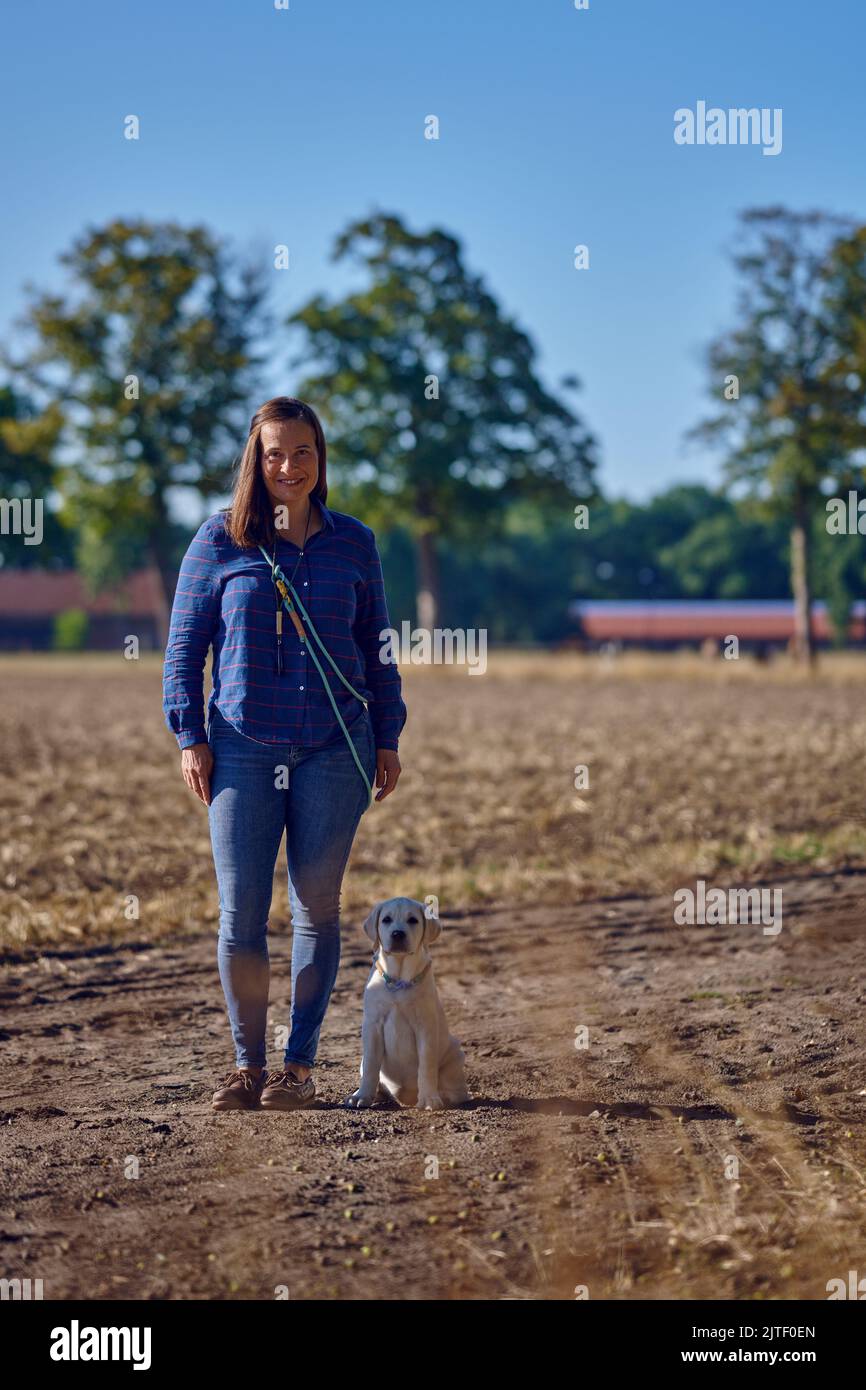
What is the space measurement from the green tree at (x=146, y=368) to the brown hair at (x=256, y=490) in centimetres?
3869

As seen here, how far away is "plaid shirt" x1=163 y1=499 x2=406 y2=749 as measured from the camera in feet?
15.4

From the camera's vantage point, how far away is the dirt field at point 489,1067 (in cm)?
357

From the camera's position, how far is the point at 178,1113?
15.5 feet

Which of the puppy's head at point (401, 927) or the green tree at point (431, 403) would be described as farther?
the green tree at point (431, 403)

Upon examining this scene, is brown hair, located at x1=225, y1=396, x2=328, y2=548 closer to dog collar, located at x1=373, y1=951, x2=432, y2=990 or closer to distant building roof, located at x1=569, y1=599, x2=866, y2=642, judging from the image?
dog collar, located at x1=373, y1=951, x2=432, y2=990

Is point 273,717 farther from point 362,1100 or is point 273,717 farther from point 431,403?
point 431,403

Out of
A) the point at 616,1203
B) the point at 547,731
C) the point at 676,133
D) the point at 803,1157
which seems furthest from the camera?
the point at 547,731

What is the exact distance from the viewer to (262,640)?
4715 millimetres

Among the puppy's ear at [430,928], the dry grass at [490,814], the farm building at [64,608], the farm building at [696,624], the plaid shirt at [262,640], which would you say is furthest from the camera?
the farm building at [696,624]

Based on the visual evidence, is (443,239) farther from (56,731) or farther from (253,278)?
(56,731)

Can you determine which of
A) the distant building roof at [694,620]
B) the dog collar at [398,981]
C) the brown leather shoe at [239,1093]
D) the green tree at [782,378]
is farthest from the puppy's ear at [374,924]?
the distant building roof at [694,620]

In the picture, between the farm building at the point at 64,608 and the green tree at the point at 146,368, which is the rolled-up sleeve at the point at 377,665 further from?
the farm building at the point at 64,608

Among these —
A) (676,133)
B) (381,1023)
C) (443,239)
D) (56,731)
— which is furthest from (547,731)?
(443,239)
